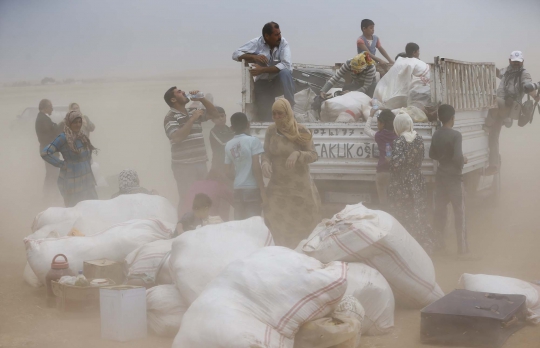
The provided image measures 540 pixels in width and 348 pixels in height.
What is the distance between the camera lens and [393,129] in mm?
5707

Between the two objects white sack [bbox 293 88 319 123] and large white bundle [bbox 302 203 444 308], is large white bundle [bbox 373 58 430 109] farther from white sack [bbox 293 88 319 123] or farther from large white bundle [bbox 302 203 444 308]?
large white bundle [bbox 302 203 444 308]

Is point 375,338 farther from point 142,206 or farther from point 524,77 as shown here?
point 524,77

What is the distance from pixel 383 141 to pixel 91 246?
7.54 ft

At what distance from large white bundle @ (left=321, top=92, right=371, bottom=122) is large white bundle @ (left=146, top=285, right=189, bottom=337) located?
9.37 feet

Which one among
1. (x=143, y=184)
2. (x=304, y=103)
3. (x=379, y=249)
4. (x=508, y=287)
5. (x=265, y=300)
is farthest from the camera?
(x=143, y=184)

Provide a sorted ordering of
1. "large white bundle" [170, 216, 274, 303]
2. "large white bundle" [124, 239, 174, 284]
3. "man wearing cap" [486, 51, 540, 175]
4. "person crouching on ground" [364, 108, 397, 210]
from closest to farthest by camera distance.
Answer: "large white bundle" [170, 216, 274, 303] → "large white bundle" [124, 239, 174, 284] → "person crouching on ground" [364, 108, 397, 210] → "man wearing cap" [486, 51, 540, 175]

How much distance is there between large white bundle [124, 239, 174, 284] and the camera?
4.16m

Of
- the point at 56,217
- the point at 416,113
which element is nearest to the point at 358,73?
the point at 416,113

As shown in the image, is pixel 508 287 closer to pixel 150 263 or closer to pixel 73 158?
pixel 150 263

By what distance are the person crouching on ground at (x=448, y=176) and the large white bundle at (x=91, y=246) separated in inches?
84.4

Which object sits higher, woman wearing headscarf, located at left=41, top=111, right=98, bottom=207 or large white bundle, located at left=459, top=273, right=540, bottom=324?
woman wearing headscarf, located at left=41, top=111, right=98, bottom=207

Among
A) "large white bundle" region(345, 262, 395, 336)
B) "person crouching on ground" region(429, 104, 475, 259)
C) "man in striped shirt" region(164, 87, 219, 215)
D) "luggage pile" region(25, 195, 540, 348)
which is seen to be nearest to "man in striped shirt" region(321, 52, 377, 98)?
"man in striped shirt" region(164, 87, 219, 215)

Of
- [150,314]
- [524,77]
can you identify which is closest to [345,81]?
[524,77]

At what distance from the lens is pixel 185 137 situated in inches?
235
